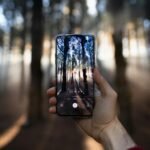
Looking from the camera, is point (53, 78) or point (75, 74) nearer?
point (75, 74)

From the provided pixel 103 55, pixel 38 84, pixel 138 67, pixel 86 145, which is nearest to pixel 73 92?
pixel 86 145

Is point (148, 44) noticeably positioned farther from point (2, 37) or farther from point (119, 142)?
point (119, 142)

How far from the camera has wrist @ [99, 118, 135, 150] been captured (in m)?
2.08

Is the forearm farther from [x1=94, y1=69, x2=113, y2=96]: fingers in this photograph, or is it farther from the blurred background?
the blurred background

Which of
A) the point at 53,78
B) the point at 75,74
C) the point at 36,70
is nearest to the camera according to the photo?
the point at 75,74

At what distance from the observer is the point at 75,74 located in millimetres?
2084

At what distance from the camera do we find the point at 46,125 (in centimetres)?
1397

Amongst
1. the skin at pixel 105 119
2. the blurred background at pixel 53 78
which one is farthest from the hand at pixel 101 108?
the blurred background at pixel 53 78

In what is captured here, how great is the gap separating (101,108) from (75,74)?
18 centimetres

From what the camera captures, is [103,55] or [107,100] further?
[103,55]

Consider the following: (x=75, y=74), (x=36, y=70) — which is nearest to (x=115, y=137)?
(x=75, y=74)

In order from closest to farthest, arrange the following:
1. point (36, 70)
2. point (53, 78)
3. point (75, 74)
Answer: point (75, 74)
point (53, 78)
point (36, 70)

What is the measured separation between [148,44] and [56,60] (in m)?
27.0

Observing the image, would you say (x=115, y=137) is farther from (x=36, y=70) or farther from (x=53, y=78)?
(x=36, y=70)
